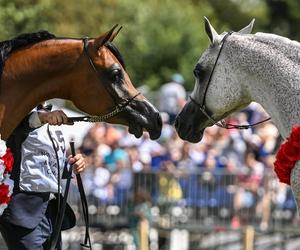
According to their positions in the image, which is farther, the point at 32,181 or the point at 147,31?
the point at 147,31

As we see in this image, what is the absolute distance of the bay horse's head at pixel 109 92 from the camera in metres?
7.28

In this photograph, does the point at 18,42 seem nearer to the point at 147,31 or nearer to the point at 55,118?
the point at 55,118

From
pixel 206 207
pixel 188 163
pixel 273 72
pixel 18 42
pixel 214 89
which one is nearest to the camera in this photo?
pixel 273 72

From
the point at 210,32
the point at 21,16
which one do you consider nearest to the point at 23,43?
the point at 210,32

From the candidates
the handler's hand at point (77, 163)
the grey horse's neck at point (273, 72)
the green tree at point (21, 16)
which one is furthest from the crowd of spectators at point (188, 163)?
the grey horse's neck at point (273, 72)

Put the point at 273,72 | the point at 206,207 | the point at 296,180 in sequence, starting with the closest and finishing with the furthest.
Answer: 1. the point at 296,180
2. the point at 273,72
3. the point at 206,207

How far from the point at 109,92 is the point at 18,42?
0.73 meters

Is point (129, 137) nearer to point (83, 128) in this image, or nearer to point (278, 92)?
point (83, 128)

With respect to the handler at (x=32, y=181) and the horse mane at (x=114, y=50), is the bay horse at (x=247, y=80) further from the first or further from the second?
the handler at (x=32, y=181)

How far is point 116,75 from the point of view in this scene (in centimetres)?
734

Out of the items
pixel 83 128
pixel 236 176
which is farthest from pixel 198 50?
pixel 236 176

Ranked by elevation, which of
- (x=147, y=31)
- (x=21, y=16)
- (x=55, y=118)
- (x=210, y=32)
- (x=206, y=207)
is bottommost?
(x=206, y=207)

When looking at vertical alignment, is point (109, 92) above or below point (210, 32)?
below

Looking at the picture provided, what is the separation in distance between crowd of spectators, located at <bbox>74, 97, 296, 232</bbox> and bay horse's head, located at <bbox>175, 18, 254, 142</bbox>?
6.09 meters
